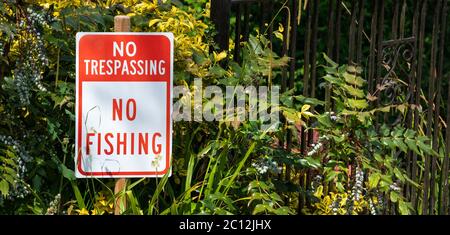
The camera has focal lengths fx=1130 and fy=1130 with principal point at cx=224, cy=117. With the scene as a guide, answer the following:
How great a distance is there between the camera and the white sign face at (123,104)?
4.62 meters

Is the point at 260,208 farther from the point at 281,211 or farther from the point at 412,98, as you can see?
the point at 412,98

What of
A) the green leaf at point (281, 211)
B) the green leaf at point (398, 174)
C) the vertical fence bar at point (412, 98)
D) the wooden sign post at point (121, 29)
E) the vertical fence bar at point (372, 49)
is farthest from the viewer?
the vertical fence bar at point (412, 98)

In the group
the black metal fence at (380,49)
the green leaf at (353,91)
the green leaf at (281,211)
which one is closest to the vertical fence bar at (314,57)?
the black metal fence at (380,49)

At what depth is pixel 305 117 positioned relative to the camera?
5.33 meters

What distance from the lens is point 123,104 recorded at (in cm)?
466

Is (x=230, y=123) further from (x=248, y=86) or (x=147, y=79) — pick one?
(x=147, y=79)

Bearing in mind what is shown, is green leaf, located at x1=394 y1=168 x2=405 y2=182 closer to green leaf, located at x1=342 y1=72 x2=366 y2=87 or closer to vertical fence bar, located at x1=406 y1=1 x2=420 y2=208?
green leaf, located at x1=342 y1=72 x2=366 y2=87

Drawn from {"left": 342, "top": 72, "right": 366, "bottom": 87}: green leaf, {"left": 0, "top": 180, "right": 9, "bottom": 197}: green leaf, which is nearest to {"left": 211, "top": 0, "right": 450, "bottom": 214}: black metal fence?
{"left": 342, "top": 72, "right": 366, "bottom": 87}: green leaf

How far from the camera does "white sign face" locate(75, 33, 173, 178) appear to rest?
4621mm

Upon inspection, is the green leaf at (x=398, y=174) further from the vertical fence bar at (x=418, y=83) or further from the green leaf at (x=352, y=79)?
the vertical fence bar at (x=418, y=83)

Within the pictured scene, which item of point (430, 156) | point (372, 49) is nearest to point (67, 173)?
point (372, 49)

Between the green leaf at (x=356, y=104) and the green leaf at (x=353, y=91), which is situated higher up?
the green leaf at (x=353, y=91)
